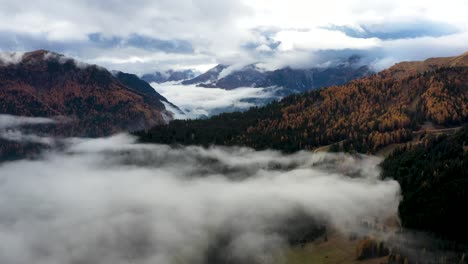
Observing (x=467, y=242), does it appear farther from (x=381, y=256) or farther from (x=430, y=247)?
(x=381, y=256)

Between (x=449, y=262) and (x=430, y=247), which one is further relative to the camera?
(x=430, y=247)

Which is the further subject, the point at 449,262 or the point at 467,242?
the point at 467,242

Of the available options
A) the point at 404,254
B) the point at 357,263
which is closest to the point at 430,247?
the point at 404,254

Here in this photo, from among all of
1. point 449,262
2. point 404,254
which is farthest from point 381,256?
point 449,262

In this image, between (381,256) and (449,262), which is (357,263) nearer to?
(381,256)

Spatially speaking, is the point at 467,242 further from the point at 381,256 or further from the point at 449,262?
the point at 381,256

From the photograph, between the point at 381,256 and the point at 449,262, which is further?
the point at 381,256
